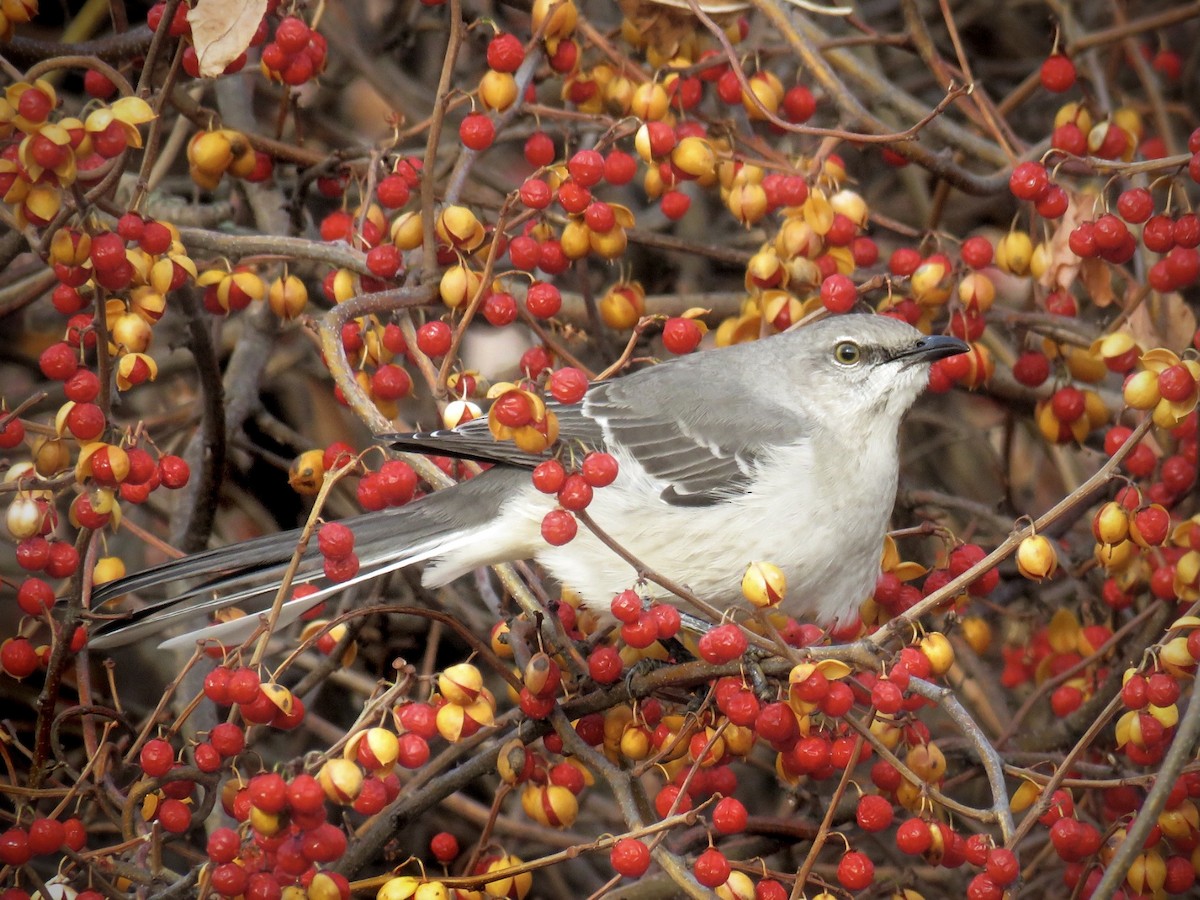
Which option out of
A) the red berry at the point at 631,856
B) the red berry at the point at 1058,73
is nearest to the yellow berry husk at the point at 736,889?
the red berry at the point at 631,856

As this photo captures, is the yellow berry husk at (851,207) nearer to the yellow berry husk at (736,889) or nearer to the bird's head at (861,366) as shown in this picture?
the bird's head at (861,366)

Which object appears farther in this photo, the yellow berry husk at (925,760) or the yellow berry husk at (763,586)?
the yellow berry husk at (925,760)

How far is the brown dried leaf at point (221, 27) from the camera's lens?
8.67ft

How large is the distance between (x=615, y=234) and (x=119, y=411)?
2461 mm

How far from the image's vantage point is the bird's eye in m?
3.53

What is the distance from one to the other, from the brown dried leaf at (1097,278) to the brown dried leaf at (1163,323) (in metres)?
0.17

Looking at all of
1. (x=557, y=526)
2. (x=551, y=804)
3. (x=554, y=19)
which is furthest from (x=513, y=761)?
(x=554, y=19)

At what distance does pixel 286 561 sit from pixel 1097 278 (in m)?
2.05

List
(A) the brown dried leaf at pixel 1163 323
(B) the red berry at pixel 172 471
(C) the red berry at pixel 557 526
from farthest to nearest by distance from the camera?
(A) the brown dried leaf at pixel 1163 323, (B) the red berry at pixel 172 471, (C) the red berry at pixel 557 526

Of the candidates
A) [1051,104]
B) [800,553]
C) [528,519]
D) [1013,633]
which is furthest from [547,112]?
[1051,104]

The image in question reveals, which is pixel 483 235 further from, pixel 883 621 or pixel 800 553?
pixel 883 621

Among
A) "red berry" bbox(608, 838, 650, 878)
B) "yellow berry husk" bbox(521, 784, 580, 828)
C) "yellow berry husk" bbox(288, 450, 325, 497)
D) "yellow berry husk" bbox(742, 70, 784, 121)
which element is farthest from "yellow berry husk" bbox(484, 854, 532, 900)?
"yellow berry husk" bbox(742, 70, 784, 121)

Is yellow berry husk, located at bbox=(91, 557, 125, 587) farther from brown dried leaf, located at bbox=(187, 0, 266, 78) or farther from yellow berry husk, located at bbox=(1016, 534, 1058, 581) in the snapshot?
yellow berry husk, located at bbox=(1016, 534, 1058, 581)

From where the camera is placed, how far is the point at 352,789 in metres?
2.20
